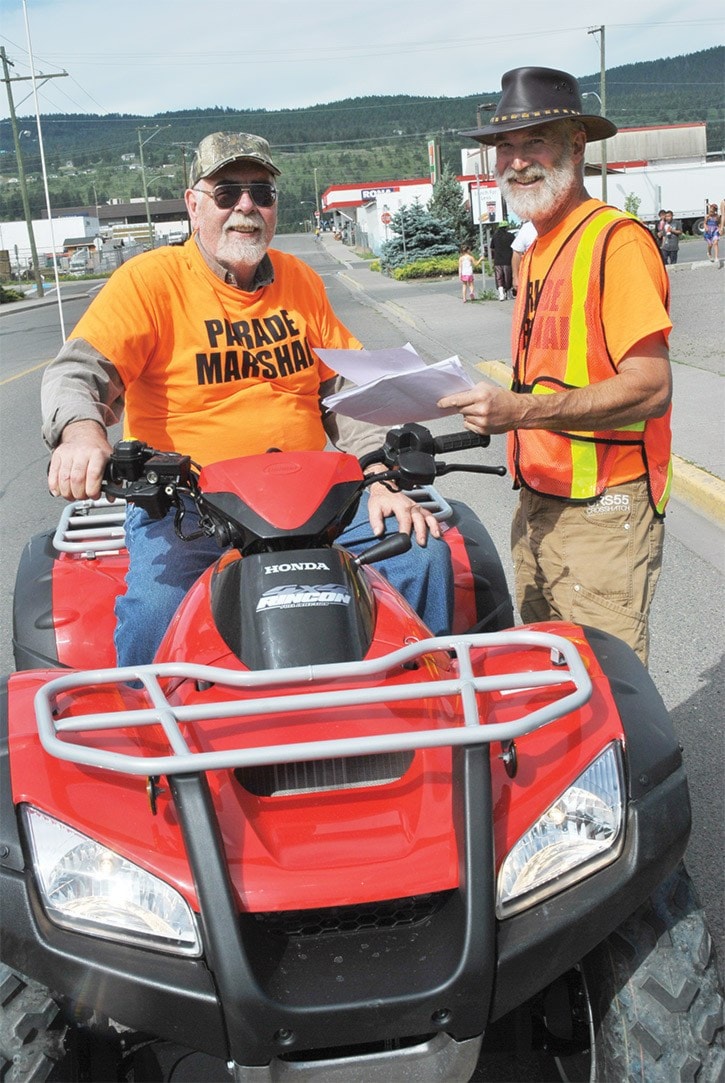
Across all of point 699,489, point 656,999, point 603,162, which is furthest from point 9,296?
point 656,999

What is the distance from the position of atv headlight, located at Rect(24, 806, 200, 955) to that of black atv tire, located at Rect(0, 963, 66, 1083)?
249mm

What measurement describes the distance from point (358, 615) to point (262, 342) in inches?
65.1

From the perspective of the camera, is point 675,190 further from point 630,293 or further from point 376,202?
point 630,293

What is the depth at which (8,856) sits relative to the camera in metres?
1.89

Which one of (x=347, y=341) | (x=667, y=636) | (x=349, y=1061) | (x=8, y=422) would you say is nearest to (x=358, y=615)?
(x=349, y=1061)

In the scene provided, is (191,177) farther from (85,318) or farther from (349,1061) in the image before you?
(349,1061)

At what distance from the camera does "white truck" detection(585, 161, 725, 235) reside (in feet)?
207

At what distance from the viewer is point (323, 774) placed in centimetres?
214

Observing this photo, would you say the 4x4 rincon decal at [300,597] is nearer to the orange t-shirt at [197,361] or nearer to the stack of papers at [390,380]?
the stack of papers at [390,380]

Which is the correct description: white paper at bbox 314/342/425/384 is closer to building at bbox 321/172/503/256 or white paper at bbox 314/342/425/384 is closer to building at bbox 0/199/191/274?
building at bbox 321/172/503/256

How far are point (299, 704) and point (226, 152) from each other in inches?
86.9

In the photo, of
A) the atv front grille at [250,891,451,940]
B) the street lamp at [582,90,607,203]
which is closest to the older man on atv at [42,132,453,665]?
the street lamp at [582,90,607,203]

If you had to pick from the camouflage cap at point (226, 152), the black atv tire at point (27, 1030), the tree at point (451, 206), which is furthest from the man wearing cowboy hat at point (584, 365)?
the tree at point (451, 206)

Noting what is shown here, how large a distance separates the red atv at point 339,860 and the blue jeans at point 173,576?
0.61 metres
